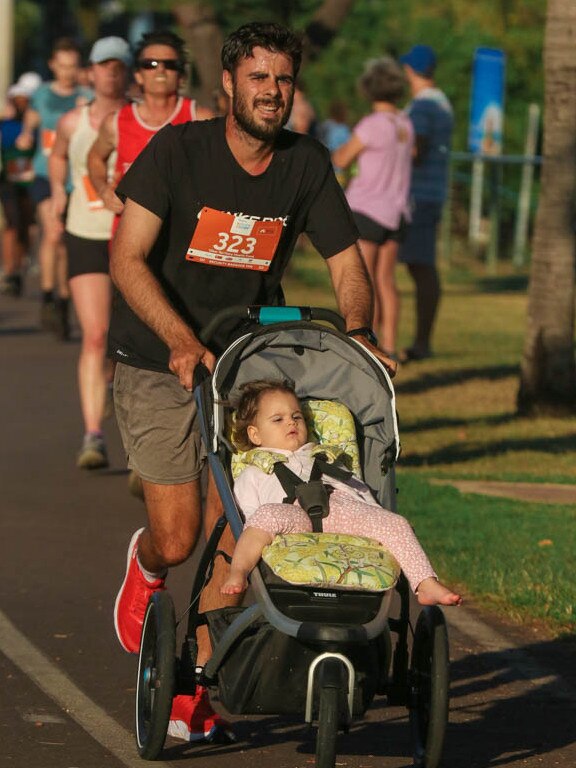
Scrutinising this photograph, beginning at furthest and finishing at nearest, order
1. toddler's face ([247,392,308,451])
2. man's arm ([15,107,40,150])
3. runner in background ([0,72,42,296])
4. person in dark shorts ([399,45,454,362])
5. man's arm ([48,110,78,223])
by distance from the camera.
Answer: runner in background ([0,72,42,296]), man's arm ([15,107,40,150]), person in dark shorts ([399,45,454,362]), man's arm ([48,110,78,223]), toddler's face ([247,392,308,451])

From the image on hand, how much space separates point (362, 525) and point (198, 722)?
38.4 inches

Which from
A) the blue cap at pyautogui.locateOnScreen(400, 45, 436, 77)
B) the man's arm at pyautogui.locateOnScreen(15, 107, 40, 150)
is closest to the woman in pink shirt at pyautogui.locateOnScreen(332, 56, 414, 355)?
the blue cap at pyautogui.locateOnScreen(400, 45, 436, 77)

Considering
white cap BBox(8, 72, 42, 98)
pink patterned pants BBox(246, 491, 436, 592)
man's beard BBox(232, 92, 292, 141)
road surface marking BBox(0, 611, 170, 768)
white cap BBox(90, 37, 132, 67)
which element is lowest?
road surface marking BBox(0, 611, 170, 768)

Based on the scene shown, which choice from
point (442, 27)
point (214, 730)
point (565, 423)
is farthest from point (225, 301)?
point (442, 27)

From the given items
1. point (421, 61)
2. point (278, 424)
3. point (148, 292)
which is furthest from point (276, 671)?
point (421, 61)

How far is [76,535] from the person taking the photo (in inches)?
364

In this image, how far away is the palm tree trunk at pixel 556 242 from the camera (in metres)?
12.4

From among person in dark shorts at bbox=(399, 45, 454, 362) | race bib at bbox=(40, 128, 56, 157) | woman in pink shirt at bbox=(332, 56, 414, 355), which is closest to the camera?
woman in pink shirt at bbox=(332, 56, 414, 355)

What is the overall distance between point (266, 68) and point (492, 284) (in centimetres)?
1996

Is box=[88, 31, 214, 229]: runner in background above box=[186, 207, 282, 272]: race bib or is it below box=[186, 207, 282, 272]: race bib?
above

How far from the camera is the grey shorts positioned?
248 inches

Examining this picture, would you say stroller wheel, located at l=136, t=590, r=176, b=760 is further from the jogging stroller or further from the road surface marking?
the road surface marking

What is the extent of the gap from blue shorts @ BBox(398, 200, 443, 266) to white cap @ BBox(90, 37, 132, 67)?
4615mm

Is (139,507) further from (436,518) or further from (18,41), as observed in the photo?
(18,41)
